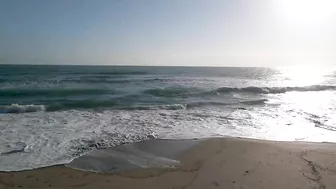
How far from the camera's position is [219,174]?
504cm

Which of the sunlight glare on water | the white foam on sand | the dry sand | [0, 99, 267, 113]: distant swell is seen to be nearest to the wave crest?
[0, 99, 267, 113]: distant swell

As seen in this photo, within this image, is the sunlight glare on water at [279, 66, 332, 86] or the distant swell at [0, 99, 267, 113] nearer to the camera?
the distant swell at [0, 99, 267, 113]

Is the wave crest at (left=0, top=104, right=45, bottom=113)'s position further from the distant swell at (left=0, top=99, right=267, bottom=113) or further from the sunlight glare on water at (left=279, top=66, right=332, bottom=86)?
the sunlight glare on water at (left=279, top=66, right=332, bottom=86)

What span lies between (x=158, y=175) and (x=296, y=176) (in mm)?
2489

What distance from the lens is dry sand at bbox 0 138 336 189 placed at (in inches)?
181

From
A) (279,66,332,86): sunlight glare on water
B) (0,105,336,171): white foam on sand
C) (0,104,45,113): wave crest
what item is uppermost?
(279,66,332,86): sunlight glare on water

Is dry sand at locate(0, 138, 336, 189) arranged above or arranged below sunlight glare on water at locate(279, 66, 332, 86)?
below

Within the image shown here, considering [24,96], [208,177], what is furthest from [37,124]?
[24,96]

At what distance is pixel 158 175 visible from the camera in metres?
5.02

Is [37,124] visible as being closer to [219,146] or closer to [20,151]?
[20,151]

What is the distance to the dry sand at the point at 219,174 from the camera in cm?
459

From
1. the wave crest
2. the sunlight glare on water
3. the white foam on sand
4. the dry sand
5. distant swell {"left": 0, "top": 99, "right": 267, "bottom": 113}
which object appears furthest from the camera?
the sunlight glare on water

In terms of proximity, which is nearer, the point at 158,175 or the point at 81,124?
the point at 158,175

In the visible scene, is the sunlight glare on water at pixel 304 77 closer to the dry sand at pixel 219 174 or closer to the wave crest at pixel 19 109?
the wave crest at pixel 19 109
